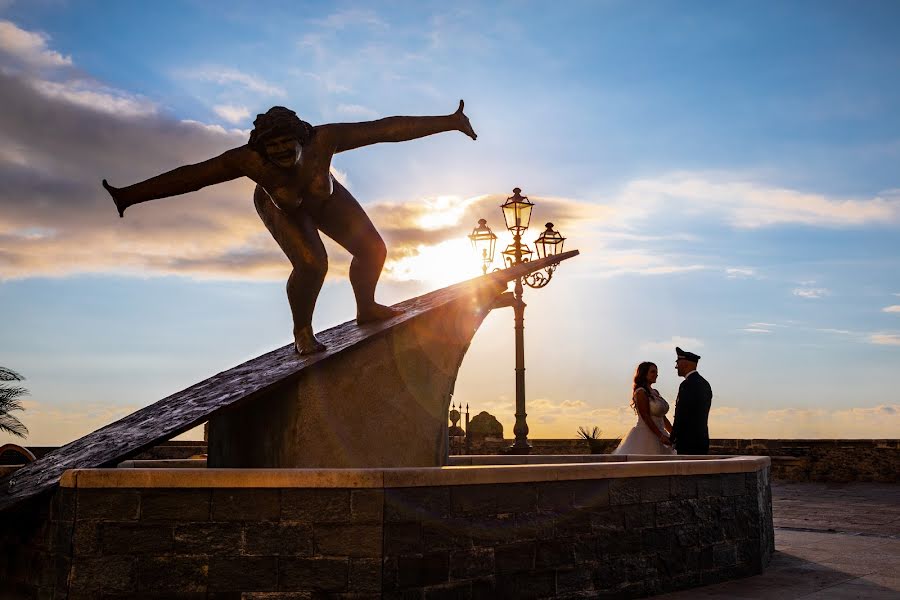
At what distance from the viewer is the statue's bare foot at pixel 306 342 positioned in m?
6.18

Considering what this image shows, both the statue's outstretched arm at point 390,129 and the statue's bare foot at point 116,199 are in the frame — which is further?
the statue's outstretched arm at point 390,129

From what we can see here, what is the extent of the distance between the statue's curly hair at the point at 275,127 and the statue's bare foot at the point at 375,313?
4.90 ft

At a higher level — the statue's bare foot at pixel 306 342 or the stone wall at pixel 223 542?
the statue's bare foot at pixel 306 342

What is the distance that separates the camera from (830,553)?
25.8 feet

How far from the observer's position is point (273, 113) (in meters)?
5.82

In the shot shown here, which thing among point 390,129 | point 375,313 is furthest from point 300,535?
point 390,129

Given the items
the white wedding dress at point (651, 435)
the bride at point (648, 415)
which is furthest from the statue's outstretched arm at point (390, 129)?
the white wedding dress at point (651, 435)

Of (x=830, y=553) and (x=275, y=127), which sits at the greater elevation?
(x=275, y=127)

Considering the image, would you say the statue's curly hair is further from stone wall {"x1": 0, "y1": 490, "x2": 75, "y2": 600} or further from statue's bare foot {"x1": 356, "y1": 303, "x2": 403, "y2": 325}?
stone wall {"x1": 0, "y1": 490, "x2": 75, "y2": 600}

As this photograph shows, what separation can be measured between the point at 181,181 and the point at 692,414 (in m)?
5.43

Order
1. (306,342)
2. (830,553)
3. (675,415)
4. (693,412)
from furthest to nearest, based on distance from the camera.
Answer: (675,415)
(693,412)
(830,553)
(306,342)

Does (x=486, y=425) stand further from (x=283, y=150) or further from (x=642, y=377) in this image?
(x=283, y=150)

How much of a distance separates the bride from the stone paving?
1.57m

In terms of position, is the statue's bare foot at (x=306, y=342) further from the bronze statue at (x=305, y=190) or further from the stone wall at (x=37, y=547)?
the stone wall at (x=37, y=547)
